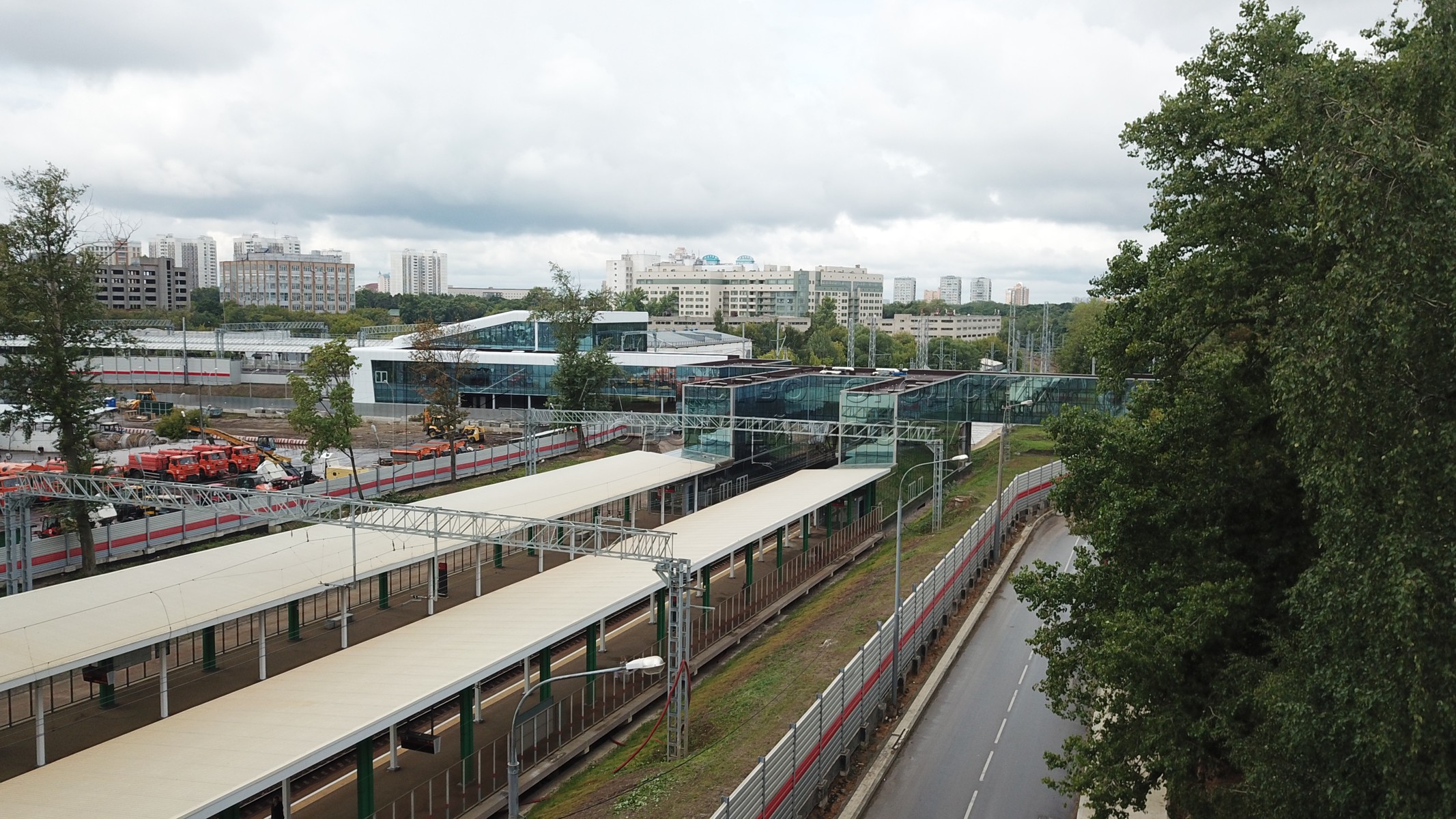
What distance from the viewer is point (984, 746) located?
25000mm

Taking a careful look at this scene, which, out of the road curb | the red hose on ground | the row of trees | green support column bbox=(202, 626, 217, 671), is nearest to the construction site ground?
the red hose on ground

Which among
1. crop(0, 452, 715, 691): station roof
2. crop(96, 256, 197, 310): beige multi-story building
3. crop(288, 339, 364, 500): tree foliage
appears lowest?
crop(0, 452, 715, 691): station roof

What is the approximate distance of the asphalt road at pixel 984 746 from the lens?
71.5 ft

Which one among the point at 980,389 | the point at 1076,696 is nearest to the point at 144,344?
the point at 980,389

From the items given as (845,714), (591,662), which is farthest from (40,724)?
(845,714)

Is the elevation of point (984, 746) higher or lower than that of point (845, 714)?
lower

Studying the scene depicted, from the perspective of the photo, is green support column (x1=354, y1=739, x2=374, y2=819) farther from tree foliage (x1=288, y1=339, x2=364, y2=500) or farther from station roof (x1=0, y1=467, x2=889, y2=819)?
tree foliage (x1=288, y1=339, x2=364, y2=500)

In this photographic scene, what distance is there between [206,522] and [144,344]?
54530 millimetres

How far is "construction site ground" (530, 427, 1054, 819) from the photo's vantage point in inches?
806

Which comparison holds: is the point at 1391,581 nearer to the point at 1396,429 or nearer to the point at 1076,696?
the point at 1396,429

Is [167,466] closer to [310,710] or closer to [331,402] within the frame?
[331,402]

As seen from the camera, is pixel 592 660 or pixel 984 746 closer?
pixel 984 746

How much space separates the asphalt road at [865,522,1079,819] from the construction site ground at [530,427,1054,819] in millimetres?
1677

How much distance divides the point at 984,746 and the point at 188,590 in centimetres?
2100
